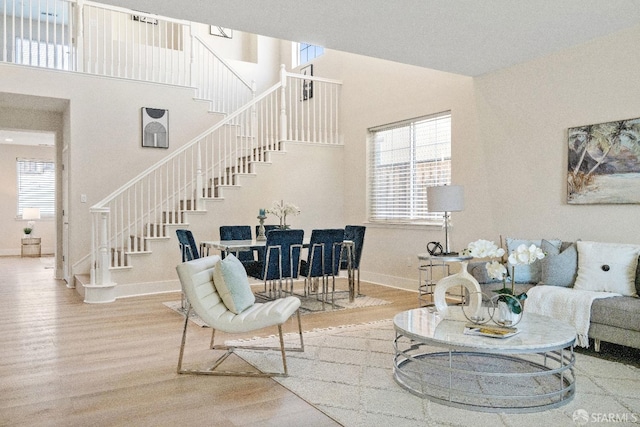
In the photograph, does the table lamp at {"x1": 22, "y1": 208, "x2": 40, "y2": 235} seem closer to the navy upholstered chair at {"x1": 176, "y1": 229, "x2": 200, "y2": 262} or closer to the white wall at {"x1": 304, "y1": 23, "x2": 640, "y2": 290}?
the navy upholstered chair at {"x1": 176, "y1": 229, "x2": 200, "y2": 262}

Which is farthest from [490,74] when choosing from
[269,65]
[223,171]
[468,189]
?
[269,65]

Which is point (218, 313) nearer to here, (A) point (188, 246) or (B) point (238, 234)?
(A) point (188, 246)

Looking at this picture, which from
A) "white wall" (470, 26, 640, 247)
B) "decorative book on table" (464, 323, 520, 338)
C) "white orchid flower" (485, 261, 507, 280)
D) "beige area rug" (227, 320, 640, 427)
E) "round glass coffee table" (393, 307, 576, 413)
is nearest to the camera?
"beige area rug" (227, 320, 640, 427)

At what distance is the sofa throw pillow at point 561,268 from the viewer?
14.0ft

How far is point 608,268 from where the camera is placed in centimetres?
400

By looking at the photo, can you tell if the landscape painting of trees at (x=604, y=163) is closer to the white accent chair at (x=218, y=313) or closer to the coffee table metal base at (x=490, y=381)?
the coffee table metal base at (x=490, y=381)

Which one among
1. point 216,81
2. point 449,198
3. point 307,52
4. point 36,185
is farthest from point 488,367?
point 36,185

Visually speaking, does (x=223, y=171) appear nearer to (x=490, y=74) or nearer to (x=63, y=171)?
(x=63, y=171)

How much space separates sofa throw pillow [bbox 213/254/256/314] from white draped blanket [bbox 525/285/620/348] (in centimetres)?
240

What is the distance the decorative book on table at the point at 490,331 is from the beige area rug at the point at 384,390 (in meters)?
0.44

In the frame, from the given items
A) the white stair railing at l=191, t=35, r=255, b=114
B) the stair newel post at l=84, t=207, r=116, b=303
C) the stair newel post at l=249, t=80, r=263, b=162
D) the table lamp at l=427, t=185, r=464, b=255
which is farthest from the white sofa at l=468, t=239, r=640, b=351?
the white stair railing at l=191, t=35, r=255, b=114

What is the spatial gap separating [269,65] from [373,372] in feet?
25.1

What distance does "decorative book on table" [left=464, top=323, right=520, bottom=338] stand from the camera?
2.86 meters

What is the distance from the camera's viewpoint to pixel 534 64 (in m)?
5.14
